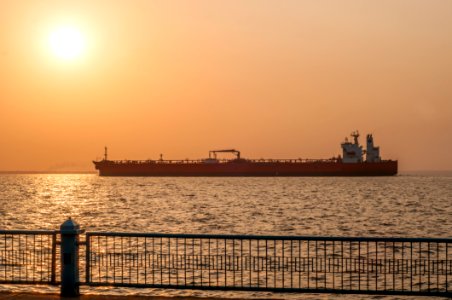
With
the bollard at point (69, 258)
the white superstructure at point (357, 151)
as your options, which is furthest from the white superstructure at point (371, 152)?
the bollard at point (69, 258)

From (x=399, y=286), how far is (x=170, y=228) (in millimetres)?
27778

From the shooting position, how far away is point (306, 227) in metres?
47.9

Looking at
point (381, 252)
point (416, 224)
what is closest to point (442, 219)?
point (416, 224)

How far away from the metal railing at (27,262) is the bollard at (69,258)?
25 cm

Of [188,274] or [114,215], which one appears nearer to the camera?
[188,274]

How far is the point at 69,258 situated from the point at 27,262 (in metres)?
9.90

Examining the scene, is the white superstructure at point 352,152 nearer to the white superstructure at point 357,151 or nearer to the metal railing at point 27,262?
the white superstructure at point 357,151

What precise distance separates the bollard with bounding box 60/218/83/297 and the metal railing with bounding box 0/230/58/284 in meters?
0.25

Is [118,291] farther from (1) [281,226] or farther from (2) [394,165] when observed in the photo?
(2) [394,165]

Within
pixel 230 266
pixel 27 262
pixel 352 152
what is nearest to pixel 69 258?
pixel 27 262

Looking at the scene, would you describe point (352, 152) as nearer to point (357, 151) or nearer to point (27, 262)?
point (357, 151)

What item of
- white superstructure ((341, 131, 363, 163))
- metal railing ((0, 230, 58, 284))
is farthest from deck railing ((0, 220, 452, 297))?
white superstructure ((341, 131, 363, 163))

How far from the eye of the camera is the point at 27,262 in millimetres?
21609

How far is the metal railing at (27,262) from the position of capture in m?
12.7
